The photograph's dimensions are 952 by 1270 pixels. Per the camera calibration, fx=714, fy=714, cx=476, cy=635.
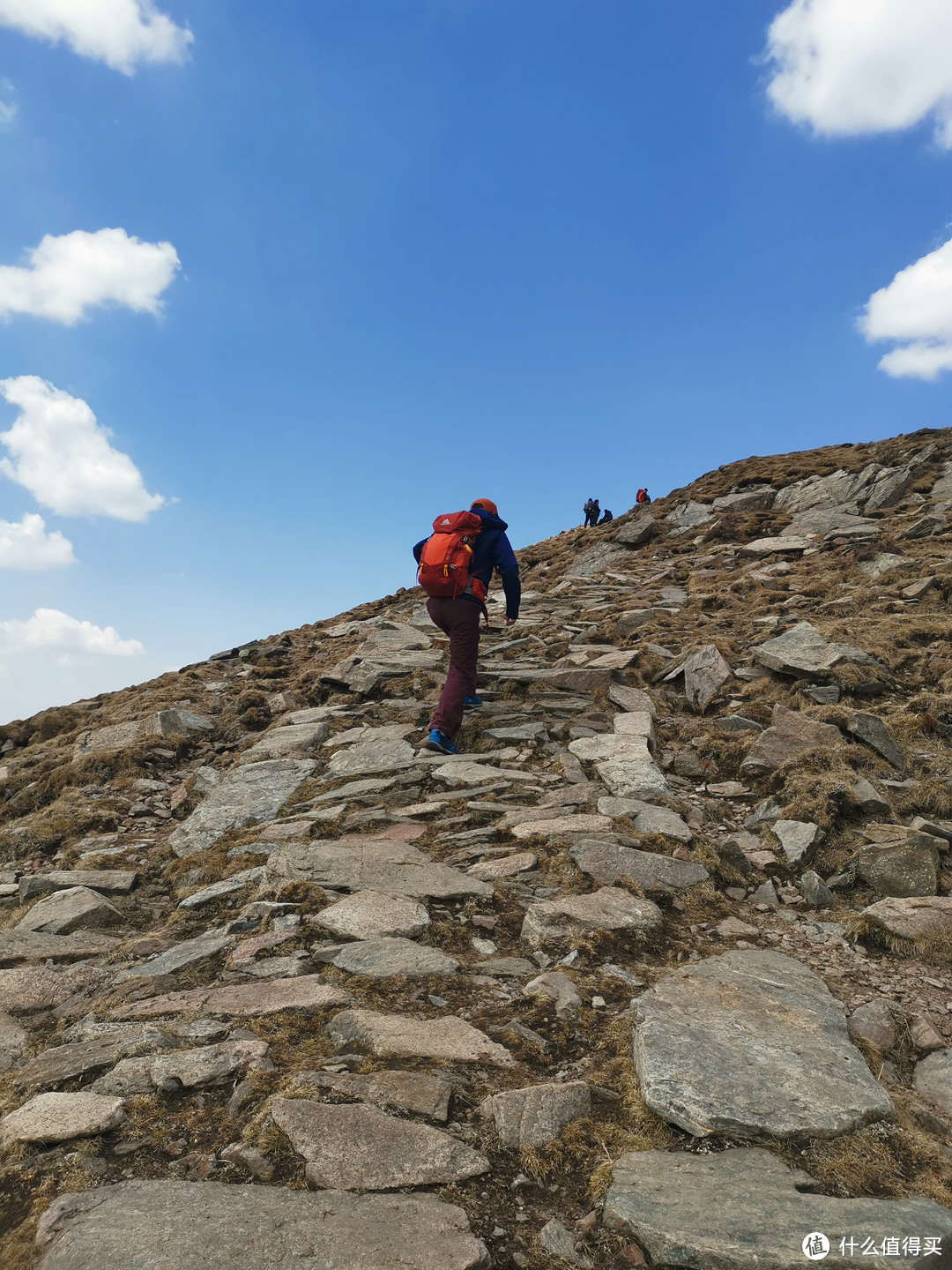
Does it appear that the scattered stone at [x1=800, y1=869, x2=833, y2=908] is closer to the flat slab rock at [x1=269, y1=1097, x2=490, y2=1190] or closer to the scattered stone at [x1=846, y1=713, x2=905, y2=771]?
the scattered stone at [x1=846, y1=713, x2=905, y2=771]

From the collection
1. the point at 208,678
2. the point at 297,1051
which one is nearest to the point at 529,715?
the point at 297,1051

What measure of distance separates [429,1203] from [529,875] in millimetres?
3469

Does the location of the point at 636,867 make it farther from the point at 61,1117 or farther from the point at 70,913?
the point at 70,913

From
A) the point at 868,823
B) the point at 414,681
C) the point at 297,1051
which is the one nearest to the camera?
the point at 297,1051

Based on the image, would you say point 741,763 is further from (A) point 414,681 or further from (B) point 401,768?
(A) point 414,681

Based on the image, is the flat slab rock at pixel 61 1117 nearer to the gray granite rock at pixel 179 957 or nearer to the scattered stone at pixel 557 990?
the gray granite rock at pixel 179 957

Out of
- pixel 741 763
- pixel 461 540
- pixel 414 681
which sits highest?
pixel 461 540

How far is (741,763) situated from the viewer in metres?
8.55

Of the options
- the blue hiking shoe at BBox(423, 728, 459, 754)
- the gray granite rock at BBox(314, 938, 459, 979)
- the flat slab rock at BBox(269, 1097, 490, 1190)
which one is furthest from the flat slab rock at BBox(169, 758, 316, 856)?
the flat slab rock at BBox(269, 1097, 490, 1190)

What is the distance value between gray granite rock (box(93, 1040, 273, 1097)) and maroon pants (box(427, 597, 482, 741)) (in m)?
5.90

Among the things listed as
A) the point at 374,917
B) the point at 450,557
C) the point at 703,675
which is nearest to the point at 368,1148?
the point at 374,917

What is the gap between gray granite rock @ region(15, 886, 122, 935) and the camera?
21.4ft

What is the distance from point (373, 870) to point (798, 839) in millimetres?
3957

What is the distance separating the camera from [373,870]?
6.57 metres
